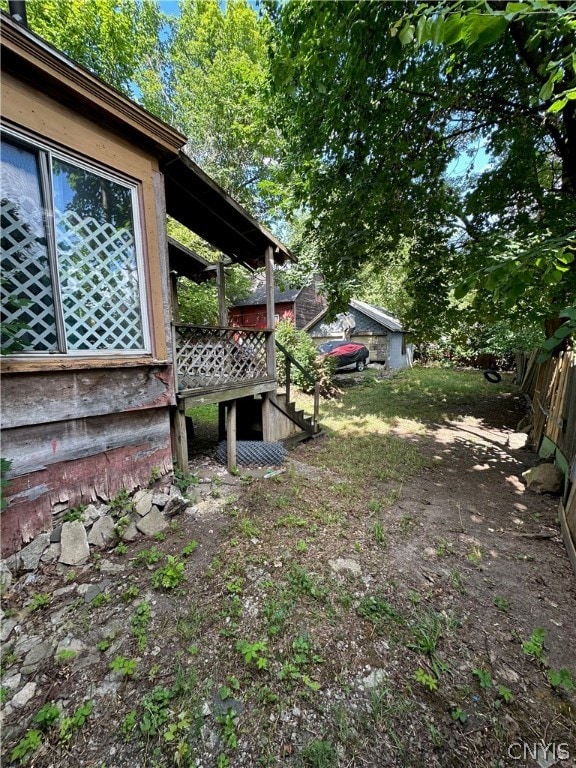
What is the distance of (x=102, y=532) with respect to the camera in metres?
3.01

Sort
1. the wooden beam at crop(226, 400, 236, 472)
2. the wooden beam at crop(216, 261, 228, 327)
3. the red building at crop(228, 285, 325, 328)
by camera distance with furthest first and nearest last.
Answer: the red building at crop(228, 285, 325, 328), the wooden beam at crop(216, 261, 228, 327), the wooden beam at crop(226, 400, 236, 472)

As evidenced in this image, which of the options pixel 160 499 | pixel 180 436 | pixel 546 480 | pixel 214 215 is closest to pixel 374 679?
pixel 160 499

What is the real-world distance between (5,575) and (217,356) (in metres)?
3.22

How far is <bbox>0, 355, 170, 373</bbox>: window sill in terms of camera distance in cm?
253

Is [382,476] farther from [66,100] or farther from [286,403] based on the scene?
[66,100]

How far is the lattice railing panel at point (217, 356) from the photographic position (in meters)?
4.24

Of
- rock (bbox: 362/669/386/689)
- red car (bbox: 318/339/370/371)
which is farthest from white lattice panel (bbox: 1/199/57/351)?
red car (bbox: 318/339/370/371)

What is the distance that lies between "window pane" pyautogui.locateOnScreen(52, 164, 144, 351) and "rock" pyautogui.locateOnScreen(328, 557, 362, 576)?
3.03 metres

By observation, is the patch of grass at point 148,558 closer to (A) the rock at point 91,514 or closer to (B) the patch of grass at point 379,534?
(A) the rock at point 91,514

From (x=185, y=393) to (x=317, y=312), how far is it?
18.7m

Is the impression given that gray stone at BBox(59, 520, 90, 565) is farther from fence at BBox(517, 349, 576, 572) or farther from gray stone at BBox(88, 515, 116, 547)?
fence at BBox(517, 349, 576, 572)

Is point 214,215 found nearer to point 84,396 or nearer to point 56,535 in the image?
point 84,396

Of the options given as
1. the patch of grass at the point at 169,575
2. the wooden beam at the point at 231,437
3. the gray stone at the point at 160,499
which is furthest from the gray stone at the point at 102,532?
the wooden beam at the point at 231,437

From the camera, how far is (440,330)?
8.77 m
